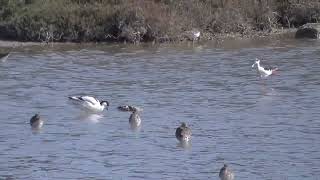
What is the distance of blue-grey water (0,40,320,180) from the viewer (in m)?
15.1

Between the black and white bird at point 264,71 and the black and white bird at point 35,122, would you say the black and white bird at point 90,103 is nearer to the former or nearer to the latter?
the black and white bird at point 35,122

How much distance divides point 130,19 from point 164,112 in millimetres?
11090

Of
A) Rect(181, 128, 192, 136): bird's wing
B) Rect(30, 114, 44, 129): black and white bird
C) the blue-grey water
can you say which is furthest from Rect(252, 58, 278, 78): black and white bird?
Rect(30, 114, 44, 129): black and white bird

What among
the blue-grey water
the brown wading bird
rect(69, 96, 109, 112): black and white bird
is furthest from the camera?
the brown wading bird

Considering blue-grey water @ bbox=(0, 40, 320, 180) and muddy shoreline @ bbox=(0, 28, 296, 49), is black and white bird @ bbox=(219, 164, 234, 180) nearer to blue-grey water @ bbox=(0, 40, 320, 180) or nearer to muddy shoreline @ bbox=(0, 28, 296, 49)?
blue-grey water @ bbox=(0, 40, 320, 180)

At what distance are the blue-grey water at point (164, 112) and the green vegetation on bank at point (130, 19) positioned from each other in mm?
870

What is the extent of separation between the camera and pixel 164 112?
19797 millimetres

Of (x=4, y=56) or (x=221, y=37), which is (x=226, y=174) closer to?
(x=4, y=56)

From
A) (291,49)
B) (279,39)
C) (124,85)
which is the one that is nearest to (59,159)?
(124,85)

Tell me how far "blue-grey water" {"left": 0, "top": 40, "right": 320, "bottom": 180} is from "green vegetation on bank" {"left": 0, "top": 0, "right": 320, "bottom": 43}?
870 millimetres

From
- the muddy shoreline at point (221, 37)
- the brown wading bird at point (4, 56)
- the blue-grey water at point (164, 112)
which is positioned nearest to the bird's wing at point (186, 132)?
the blue-grey water at point (164, 112)

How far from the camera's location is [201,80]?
24047mm

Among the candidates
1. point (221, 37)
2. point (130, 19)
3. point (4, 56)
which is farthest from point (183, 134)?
point (221, 37)

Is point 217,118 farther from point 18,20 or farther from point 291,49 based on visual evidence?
point 18,20
